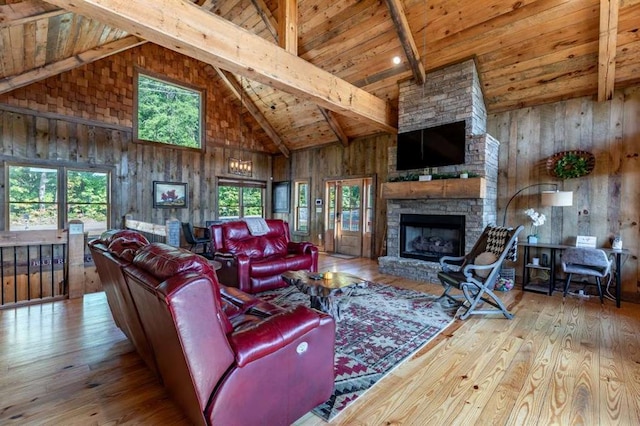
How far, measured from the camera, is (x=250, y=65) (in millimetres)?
3469

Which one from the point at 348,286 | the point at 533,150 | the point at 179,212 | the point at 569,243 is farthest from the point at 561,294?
the point at 179,212

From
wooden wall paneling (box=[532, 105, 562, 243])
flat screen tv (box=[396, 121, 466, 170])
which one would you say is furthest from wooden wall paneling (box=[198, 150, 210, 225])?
wooden wall paneling (box=[532, 105, 562, 243])

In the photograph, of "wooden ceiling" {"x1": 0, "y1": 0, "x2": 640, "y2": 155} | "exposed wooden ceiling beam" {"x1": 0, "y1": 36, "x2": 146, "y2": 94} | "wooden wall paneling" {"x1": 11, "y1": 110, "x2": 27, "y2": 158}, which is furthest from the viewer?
"wooden wall paneling" {"x1": 11, "y1": 110, "x2": 27, "y2": 158}

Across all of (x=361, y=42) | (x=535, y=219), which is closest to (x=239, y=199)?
(x=361, y=42)

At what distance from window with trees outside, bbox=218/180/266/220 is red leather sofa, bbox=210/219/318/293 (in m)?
3.82

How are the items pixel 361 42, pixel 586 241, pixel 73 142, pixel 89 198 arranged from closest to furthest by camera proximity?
pixel 586 241 < pixel 361 42 < pixel 73 142 < pixel 89 198

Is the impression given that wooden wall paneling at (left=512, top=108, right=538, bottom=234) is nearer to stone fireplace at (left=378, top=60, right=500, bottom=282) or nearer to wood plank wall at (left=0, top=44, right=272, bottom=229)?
stone fireplace at (left=378, top=60, right=500, bottom=282)

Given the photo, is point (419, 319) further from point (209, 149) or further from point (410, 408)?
point (209, 149)

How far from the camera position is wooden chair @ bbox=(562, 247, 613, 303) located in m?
3.85

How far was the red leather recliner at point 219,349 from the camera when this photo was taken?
1.29 m

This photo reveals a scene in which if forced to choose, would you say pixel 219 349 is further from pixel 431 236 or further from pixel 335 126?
pixel 335 126

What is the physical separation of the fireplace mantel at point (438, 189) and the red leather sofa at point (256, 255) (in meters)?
1.95

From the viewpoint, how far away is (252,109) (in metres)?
8.17

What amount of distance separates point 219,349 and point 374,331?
6.66ft
